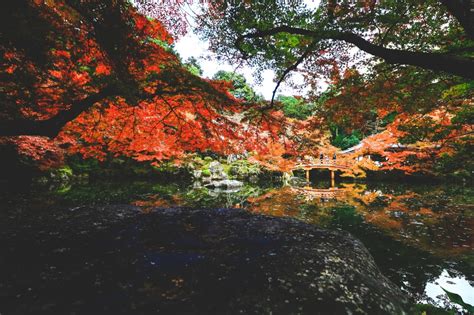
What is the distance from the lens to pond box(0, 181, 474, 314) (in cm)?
442

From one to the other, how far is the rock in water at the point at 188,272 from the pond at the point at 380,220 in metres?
0.22

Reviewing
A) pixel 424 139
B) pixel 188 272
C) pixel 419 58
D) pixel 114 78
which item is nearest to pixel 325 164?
pixel 424 139

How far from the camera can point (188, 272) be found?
3.57m

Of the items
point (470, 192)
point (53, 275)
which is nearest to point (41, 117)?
point (53, 275)

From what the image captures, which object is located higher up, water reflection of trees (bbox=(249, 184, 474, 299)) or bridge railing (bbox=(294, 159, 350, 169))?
bridge railing (bbox=(294, 159, 350, 169))

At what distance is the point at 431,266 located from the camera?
5.10m

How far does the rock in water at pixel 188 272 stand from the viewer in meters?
2.84

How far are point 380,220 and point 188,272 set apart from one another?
7.44 metres

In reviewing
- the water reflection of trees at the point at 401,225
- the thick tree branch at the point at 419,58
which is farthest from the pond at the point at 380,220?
the thick tree branch at the point at 419,58

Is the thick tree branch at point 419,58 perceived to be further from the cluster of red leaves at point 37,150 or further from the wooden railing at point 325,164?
the wooden railing at point 325,164

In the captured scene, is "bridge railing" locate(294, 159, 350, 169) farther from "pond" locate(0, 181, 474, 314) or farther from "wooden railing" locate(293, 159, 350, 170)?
"pond" locate(0, 181, 474, 314)

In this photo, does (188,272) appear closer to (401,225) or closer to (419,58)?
(419,58)

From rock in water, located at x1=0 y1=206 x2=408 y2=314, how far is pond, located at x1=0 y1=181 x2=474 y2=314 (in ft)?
0.73

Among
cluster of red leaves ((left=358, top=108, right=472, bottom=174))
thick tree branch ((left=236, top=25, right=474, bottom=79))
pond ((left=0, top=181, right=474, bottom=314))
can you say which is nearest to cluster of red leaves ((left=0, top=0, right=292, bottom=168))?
thick tree branch ((left=236, top=25, right=474, bottom=79))
